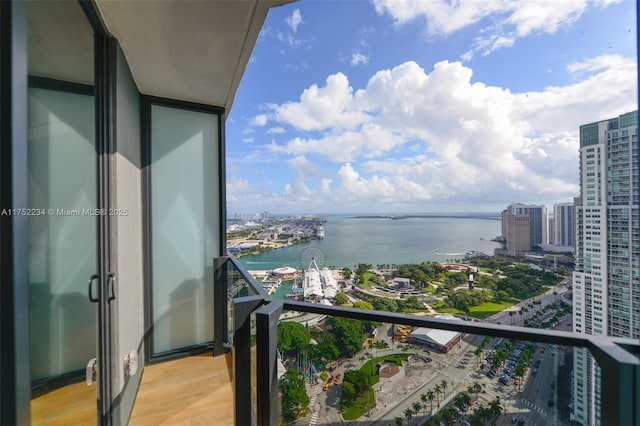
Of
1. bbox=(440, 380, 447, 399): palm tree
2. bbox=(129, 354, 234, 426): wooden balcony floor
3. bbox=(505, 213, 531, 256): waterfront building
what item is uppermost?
bbox=(505, 213, 531, 256): waterfront building

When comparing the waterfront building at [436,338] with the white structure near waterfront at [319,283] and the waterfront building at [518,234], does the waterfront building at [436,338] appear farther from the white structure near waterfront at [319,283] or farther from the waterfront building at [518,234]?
the waterfront building at [518,234]

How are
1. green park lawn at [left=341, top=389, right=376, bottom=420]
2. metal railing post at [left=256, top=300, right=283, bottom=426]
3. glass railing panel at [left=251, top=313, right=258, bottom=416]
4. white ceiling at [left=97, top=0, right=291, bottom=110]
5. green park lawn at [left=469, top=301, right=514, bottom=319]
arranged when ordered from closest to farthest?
green park lawn at [left=341, top=389, right=376, bottom=420] < metal railing post at [left=256, top=300, right=283, bottom=426] < glass railing panel at [left=251, top=313, right=258, bottom=416] < white ceiling at [left=97, top=0, right=291, bottom=110] < green park lawn at [left=469, top=301, right=514, bottom=319]

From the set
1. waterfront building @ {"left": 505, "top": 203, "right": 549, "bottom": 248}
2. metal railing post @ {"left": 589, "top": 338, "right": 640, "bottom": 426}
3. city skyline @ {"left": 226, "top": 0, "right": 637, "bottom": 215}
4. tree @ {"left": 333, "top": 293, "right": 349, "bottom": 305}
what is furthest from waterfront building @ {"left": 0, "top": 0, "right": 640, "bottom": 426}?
waterfront building @ {"left": 505, "top": 203, "right": 549, "bottom": 248}

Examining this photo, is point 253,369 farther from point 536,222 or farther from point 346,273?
point 536,222

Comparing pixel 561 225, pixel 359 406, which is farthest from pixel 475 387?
pixel 561 225

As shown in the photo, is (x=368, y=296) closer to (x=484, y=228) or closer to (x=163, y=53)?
(x=484, y=228)

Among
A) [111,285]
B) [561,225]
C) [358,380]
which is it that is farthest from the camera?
[561,225]

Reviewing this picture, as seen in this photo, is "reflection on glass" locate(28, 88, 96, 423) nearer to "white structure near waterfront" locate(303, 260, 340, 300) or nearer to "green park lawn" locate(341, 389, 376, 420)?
"green park lawn" locate(341, 389, 376, 420)
